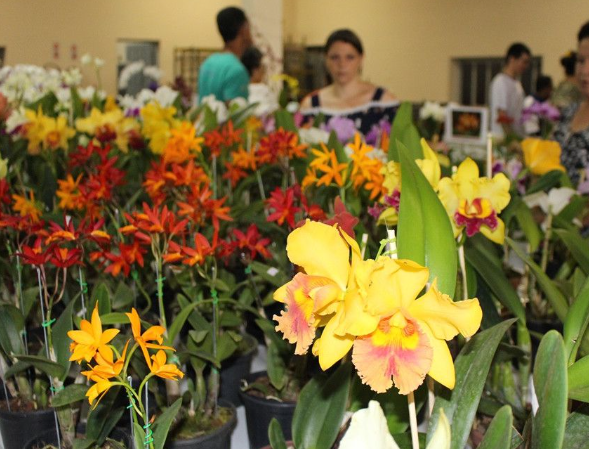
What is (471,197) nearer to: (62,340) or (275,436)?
(275,436)

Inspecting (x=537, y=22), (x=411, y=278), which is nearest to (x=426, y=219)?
Answer: (x=411, y=278)

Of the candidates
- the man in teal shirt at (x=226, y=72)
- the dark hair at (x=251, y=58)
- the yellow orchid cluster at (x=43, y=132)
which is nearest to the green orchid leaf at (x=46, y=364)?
the yellow orchid cluster at (x=43, y=132)

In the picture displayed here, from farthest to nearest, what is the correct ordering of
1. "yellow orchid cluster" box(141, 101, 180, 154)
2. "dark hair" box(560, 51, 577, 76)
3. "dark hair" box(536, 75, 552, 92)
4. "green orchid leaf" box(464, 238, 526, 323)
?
"dark hair" box(536, 75, 552, 92), "dark hair" box(560, 51, 577, 76), "yellow orchid cluster" box(141, 101, 180, 154), "green orchid leaf" box(464, 238, 526, 323)

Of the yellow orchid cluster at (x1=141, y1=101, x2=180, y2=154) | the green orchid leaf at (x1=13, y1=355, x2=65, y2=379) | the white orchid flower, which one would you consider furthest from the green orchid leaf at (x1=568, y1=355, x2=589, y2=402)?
the yellow orchid cluster at (x1=141, y1=101, x2=180, y2=154)

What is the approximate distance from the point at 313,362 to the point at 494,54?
6553mm

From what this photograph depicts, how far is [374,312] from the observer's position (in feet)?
1.87

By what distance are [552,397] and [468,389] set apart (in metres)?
0.14

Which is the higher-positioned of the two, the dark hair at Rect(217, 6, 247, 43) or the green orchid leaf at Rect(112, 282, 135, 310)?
the dark hair at Rect(217, 6, 247, 43)

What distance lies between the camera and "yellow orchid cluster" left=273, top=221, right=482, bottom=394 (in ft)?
1.88

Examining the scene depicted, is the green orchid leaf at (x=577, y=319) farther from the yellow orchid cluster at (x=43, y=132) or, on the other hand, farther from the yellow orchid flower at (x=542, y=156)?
the yellow orchid cluster at (x=43, y=132)

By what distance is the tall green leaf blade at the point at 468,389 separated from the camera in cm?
72

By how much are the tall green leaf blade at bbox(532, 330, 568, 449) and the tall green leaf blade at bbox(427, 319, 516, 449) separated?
0.25ft

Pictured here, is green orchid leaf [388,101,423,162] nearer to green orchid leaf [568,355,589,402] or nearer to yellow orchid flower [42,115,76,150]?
green orchid leaf [568,355,589,402]

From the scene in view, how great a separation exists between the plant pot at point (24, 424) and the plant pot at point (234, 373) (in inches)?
12.7
